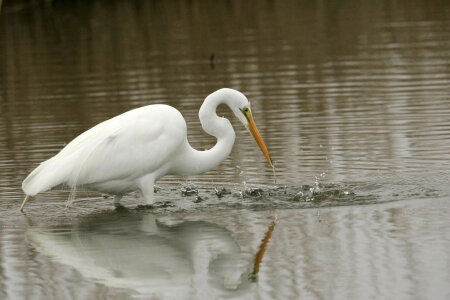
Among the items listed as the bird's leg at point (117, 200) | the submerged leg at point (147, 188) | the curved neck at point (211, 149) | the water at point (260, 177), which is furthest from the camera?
the bird's leg at point (117, 200)

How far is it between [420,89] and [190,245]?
8.56 metres

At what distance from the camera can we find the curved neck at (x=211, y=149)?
975 cm

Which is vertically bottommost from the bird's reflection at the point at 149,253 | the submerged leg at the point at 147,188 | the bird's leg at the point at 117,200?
the bird's reflection at the point at 149,253

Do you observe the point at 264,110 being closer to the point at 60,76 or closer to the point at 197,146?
the point at 197,146

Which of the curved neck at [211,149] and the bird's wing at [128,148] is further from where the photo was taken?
the curved neck at [211,149]

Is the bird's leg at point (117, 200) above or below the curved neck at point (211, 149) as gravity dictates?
below

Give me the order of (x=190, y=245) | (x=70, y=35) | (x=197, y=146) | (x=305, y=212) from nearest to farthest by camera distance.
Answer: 1. (x=190, y=245)
2. (x=305, y=212)
3. (x=197, y=146)
4. (x=70, y=35)

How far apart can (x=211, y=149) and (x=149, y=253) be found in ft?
7.02

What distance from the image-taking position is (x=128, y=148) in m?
9.47

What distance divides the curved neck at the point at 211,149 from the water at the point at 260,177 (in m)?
0.35

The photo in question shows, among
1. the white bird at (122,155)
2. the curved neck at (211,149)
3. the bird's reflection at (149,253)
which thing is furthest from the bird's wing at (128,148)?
the bird's reflection at (149,253)

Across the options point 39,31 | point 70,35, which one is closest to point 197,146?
point 70,35

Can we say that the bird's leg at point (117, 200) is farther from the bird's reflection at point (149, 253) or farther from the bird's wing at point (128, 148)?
the bird's wing at point (128, 148)

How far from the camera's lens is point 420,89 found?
52.0 ft
